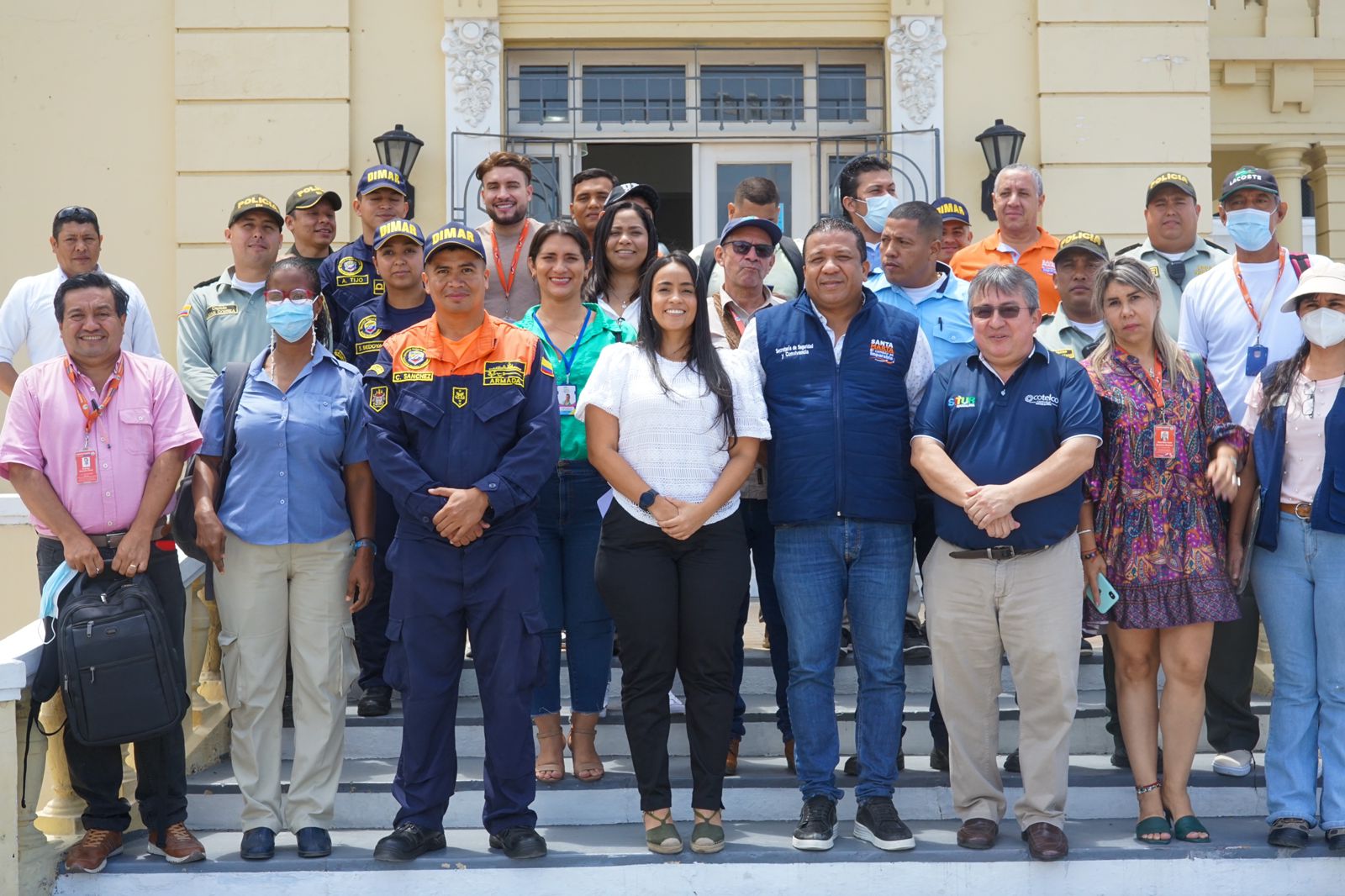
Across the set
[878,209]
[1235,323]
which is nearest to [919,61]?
[878,209]

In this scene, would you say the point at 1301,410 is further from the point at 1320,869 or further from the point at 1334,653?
the point at 1320,869

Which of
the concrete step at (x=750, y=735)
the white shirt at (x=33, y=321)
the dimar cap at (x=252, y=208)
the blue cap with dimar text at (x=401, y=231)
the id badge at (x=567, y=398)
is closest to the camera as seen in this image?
the id badge at (x=567, y=398)

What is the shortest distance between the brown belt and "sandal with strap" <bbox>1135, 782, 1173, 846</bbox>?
110cm

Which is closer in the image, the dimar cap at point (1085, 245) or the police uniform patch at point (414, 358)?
the police uniform patch at point (414, 358)

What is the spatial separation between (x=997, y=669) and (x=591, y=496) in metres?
1.66

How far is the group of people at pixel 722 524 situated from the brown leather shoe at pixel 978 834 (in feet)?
0.04

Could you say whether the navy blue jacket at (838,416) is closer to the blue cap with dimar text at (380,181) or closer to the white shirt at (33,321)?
the blue cap with dimar text at (380,181)

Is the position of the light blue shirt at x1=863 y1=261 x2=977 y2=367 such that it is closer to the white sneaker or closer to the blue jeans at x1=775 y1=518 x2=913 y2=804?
the blue jeans at x1=775 y1=518 x2=913 y2=804

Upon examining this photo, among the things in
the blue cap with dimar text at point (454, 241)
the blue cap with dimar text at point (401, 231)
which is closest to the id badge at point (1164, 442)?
the blue cap with dimar text at point (454, 241)

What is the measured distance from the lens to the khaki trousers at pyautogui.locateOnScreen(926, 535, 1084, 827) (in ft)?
15.6

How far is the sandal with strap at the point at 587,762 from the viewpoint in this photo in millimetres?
5344

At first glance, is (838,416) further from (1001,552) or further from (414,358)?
(414,358)

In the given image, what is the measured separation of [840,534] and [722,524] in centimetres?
42

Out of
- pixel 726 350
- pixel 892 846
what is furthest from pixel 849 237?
pixel 892 846
